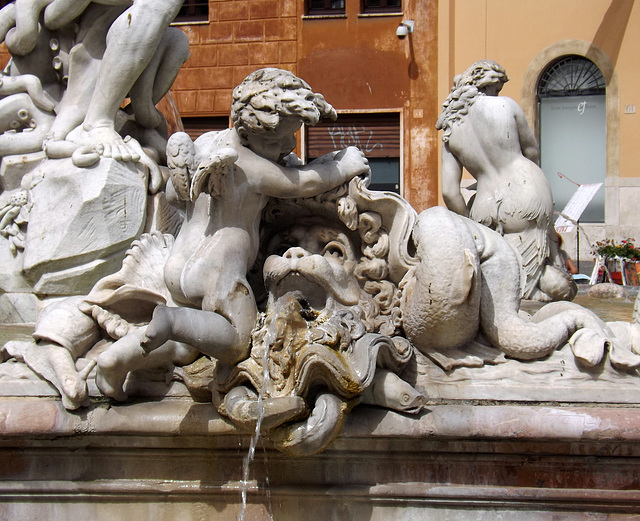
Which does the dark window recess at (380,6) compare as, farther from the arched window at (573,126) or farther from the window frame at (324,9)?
the arched window at (573,126)

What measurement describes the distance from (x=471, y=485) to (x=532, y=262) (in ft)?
7.84

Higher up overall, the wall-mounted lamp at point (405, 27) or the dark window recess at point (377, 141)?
the wall-mounted lamp at point (405, 27)

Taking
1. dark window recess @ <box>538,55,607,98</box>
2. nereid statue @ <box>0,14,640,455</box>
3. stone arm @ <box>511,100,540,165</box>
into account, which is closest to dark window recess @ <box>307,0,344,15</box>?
dark window recess @ <box>538,55,607,98</box>

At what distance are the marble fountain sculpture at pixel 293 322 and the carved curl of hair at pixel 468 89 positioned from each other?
7.63 ft

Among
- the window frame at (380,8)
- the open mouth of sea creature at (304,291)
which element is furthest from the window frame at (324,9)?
the open mouth of sea creature at (304,291)

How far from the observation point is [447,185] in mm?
5043

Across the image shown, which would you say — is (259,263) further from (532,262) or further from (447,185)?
(447,185)

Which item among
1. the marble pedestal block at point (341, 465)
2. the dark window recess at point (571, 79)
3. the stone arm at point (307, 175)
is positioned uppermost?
the dark window recess at point (571, 79)

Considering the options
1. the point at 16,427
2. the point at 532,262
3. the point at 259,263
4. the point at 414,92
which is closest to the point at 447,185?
the point at 532,262

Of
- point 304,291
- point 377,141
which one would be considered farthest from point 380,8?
point 304,291

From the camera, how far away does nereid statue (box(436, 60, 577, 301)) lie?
14.8 feet

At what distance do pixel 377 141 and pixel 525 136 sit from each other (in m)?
13.3

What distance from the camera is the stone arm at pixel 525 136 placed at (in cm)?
466

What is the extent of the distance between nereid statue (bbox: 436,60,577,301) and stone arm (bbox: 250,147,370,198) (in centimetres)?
204
